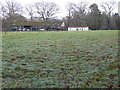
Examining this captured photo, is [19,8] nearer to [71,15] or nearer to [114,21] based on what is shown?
[71,15]

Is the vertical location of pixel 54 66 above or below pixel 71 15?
below

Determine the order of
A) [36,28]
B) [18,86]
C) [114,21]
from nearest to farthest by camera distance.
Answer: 1. [18,86]
2. [36,28]
3. [114,21]

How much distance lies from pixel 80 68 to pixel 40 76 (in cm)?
136

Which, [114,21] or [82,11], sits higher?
[82,11]

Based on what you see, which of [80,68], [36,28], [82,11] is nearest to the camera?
[80,68]

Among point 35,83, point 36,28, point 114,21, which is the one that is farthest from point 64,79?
point 114,21

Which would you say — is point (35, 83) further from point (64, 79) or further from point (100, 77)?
point (100, 77)

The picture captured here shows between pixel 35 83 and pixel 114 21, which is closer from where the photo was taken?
pixel 35 83

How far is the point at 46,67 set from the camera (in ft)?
17.6

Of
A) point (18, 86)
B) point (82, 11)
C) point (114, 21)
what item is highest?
point (82, 11)

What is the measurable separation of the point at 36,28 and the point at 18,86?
58200 mm

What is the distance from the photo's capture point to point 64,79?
4203 mm

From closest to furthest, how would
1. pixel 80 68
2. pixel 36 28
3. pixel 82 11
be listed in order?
pixel 80 68 < pixel 36 28 < pixel 82 11

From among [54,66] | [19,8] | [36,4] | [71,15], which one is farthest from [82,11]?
[54,66]
